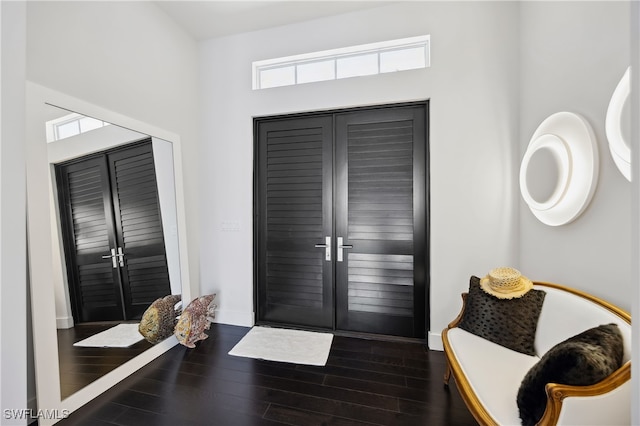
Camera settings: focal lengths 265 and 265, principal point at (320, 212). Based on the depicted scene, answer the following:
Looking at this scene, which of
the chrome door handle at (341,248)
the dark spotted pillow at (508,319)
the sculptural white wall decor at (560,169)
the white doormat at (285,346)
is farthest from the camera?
the chrome door handle at (341,248)

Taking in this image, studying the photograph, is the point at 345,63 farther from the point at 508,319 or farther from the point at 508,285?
the point at 508,319

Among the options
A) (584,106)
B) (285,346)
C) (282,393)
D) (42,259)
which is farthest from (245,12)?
(282,393)

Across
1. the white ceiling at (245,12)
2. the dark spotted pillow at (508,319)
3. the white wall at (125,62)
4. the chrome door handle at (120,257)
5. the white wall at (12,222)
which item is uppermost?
the white ceiling at (245,12)

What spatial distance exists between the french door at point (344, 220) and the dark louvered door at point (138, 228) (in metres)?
0.95

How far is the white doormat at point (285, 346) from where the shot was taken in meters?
2.25

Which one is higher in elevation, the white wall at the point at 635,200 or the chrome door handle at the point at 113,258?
the white wall at the point at 635,200

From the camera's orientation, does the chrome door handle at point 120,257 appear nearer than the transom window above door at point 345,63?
Yes

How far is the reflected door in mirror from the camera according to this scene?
68.4 inches

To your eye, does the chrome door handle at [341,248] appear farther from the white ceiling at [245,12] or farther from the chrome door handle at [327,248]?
the white ceiling at [245,12]

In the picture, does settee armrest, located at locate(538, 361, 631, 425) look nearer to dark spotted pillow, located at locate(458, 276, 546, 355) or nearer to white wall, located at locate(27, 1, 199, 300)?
dark spotted pillow, located at locate(458, 276, 546, 355)

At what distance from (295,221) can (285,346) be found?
3.92 feet

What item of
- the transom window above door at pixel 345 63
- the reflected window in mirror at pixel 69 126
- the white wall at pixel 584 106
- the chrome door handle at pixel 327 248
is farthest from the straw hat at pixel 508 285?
the reflected window in mirror at pixel 69 126

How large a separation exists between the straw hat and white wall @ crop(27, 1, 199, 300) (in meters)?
2.75

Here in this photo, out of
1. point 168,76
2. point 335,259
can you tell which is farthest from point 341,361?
point 168,76
